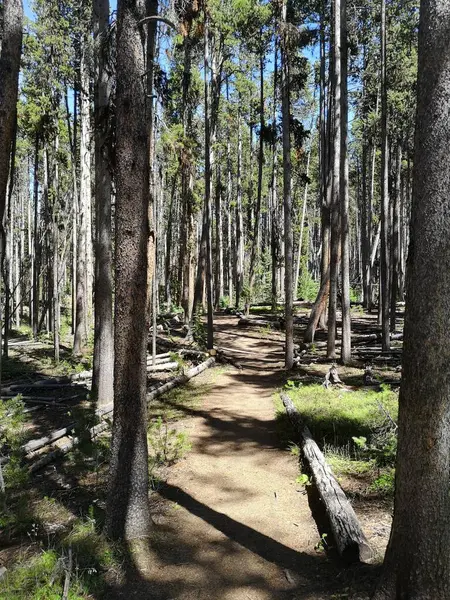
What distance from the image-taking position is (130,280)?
15.0 ft

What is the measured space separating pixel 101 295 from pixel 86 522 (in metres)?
4.80

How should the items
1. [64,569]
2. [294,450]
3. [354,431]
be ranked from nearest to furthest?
[64,569]
[294,450]
[354,431]

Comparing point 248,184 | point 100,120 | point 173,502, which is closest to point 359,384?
point 173,502

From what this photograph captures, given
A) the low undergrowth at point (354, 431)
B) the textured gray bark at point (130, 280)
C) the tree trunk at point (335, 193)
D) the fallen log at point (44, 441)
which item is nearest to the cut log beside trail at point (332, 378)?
the low undergrowth at point (354, 431)

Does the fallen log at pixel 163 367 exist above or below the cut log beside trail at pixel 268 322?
below

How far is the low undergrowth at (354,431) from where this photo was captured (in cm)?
590

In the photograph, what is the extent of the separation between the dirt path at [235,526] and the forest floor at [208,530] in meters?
0.01

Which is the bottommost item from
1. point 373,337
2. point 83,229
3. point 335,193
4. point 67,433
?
point 67,433

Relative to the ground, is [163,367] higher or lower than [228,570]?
higher

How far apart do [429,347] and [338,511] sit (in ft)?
8.02

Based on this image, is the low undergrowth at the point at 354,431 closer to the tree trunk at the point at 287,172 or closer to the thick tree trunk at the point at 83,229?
the tree trunk at the point at 287,172

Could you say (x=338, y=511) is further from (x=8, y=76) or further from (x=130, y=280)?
(x=8, y=76)

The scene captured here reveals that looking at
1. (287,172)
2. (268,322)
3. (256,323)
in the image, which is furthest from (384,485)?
(256,323)

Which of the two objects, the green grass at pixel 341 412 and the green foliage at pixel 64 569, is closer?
the green foliage at pixel 64 569
